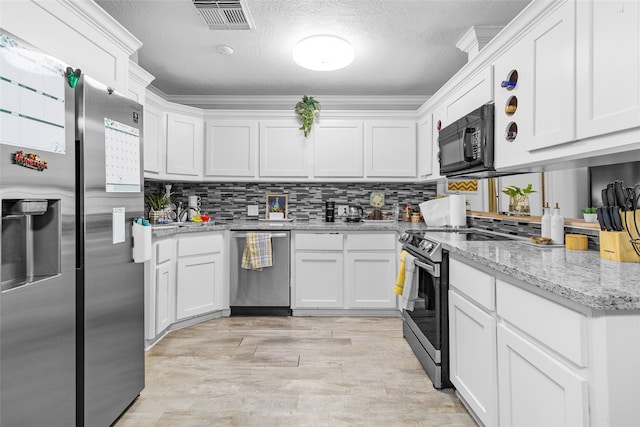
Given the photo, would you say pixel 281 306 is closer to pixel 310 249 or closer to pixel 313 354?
pixel 310 249

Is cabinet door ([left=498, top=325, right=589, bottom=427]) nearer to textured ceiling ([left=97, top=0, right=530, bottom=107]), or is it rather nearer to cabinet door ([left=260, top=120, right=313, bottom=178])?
textured ceiling ([left=97, top=0, right=530, bottom=107])

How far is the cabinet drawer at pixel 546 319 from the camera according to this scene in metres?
1.03

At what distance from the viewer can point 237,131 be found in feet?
13.0

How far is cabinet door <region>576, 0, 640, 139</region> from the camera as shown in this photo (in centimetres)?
124

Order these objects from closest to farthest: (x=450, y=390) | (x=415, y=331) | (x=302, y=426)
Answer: (x=302, y=426) → (x=450, y=390) → (x=415, y=331)

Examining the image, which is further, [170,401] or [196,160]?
[196,160]

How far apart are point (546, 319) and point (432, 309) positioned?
1.10 m

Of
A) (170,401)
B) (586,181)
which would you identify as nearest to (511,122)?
(586,181)

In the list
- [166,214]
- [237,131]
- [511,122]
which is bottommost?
[166,214]

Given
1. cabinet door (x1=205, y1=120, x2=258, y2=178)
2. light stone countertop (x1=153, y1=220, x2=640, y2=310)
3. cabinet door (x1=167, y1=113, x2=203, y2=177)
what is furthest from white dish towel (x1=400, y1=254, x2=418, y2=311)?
cabinet door (x1=167, y1=113, x2=203, y2=177)

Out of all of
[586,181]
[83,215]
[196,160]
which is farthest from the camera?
[196,160]

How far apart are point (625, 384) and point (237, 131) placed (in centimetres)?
371

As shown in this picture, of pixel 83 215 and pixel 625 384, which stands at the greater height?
pixel 83 215

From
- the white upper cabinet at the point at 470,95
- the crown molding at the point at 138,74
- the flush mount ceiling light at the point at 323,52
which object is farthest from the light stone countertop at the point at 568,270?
the crown molding at the point at 138,74
